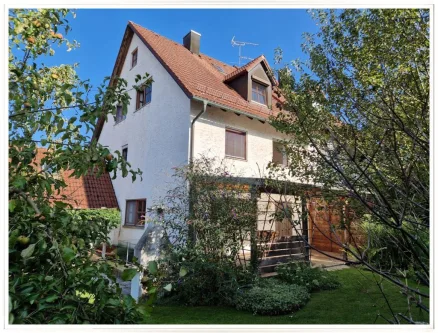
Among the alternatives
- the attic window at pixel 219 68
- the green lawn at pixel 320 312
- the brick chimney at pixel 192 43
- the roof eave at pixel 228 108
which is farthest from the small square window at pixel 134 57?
the green lawn at pixel 320 312

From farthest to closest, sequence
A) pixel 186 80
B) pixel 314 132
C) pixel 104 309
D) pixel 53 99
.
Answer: pixel 186 80, pixel 314 132, pixel 53 99, pixel 104 309

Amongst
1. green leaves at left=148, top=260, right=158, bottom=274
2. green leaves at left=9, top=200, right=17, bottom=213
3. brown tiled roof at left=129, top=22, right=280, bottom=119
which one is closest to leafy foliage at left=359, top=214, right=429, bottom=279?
green leaves at left=148, top=260, right=158, bottom=274

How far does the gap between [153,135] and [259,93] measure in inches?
160

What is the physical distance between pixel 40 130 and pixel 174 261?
180 inches

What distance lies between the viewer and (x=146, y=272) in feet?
4.73

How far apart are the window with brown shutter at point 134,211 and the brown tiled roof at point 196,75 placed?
3.97 m

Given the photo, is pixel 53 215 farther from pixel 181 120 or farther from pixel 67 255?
pixel 181 120

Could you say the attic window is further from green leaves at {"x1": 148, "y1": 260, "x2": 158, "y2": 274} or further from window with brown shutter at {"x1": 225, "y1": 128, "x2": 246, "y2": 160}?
green leaves at {"x1": 148, "y1": 260, "x2": 158, "y2": 274}

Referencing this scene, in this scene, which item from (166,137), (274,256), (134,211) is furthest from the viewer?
(134,211)

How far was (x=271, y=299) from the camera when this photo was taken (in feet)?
16.8

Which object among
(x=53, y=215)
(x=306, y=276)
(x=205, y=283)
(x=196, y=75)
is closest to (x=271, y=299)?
(x=205, y=283)

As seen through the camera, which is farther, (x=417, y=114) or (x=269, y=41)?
(x=269, y=41)
